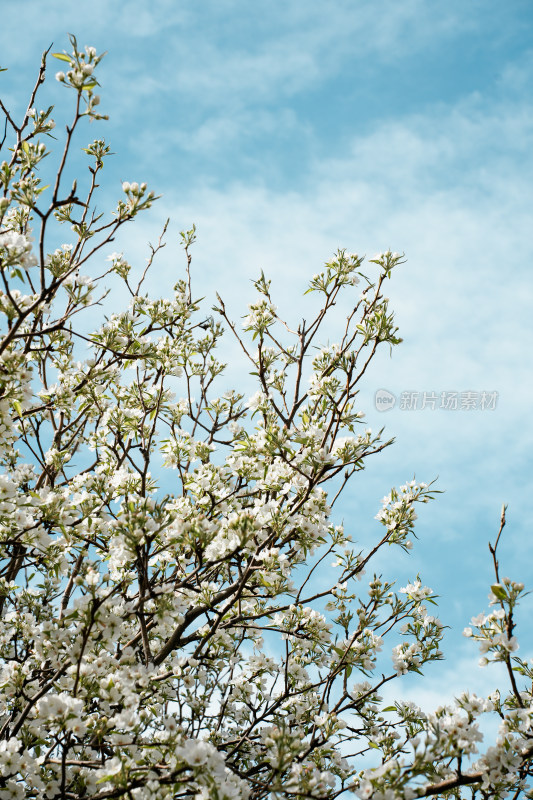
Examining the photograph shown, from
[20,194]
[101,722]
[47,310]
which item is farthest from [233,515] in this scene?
[20,194]

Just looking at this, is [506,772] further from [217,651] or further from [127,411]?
[127,411]

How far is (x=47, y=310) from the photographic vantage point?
410cm

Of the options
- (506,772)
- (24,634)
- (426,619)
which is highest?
(426,619)

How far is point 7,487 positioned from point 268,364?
108 inches

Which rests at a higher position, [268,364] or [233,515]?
[268,364]

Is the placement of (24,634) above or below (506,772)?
above

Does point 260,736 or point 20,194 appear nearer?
point 20,194

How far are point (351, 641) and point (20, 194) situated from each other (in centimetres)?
405

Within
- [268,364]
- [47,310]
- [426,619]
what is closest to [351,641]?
[426,619]

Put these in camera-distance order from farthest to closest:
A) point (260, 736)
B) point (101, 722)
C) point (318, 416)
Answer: point (318, 416)
point (260, 736)
point (101, 722)

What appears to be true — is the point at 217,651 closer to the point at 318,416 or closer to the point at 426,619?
the point at 426,619

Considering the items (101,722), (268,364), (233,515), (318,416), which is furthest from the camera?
(268,364)

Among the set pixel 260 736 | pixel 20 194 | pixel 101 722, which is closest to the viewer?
pixel 101 722

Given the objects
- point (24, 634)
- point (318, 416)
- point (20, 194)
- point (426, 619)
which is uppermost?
point (20, 194)
